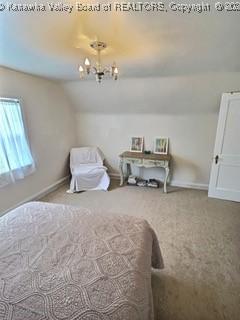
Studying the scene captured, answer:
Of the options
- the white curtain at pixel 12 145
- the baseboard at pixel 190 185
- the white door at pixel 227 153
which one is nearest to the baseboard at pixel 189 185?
the baseboard at pixel 190 185

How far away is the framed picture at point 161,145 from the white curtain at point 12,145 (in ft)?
8.42

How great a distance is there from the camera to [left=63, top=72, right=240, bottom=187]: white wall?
11.1ft

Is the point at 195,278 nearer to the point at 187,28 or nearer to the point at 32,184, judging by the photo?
the point at 187,28

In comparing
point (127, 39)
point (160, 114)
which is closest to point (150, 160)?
point (160, 114)

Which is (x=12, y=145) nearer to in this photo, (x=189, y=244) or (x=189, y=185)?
(x=189, y=244)

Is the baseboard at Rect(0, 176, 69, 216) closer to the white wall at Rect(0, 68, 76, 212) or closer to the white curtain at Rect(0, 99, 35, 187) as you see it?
the white wall at Rect(0, 68, 76, 212)

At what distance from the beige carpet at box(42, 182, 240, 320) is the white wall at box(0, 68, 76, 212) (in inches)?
18.7

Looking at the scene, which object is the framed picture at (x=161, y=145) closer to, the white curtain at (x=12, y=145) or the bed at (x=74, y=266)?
the white curtain at (x=12, y=145)

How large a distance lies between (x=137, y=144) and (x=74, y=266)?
342 centimetres

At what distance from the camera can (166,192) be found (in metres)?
3.94

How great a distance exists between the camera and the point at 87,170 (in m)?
4.05

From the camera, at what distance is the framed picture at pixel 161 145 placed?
4180 millimetres

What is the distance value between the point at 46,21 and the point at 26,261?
176 centimetres

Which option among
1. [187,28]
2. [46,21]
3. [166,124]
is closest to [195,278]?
[187,28]
